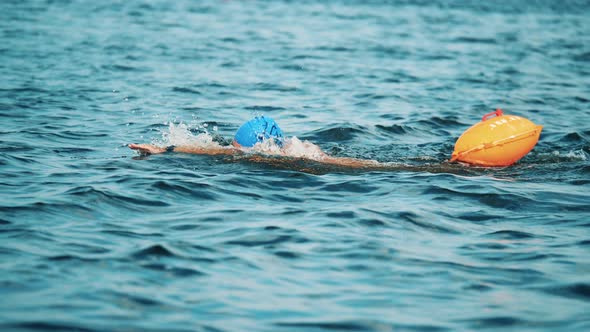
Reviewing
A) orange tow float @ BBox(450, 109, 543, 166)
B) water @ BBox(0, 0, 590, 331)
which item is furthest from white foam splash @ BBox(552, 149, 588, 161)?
orange tow float @ BBox(450, 109, 543, 166)

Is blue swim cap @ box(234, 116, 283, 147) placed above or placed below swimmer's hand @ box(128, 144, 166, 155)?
below

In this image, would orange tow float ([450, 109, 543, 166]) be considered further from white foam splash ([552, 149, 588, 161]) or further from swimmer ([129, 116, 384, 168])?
white foam splash ([552, 149, 588, 161])

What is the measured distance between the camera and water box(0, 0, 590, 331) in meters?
5.73

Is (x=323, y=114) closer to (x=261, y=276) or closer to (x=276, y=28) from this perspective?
(x=261, y=276)

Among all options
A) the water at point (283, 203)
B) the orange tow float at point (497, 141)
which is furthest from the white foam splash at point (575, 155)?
the orange tow float at point (497, 141)

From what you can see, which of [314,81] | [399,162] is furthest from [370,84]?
[399,162]

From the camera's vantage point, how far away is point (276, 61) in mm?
20625

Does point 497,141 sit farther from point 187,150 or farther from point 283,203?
point 187,150

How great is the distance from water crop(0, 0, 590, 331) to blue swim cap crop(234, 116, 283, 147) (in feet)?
1.27

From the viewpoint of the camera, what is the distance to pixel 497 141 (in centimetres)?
977

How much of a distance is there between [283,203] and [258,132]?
1.89m

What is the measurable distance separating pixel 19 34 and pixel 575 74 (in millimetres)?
15530

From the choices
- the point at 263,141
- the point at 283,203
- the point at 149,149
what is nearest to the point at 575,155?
the point at 263,141

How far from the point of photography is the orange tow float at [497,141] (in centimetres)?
977
